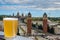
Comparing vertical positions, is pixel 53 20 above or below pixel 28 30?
above

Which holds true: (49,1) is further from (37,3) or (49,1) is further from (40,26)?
(40,26)

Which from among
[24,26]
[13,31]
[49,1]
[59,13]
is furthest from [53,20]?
[13,31]

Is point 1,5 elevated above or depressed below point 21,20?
above

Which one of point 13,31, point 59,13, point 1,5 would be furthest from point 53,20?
point 13,31

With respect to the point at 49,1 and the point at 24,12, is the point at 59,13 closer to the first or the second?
the point at 49,1

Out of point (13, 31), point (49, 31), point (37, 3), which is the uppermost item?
point (37, 3)

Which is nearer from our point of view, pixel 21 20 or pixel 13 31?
pixel 13 31
